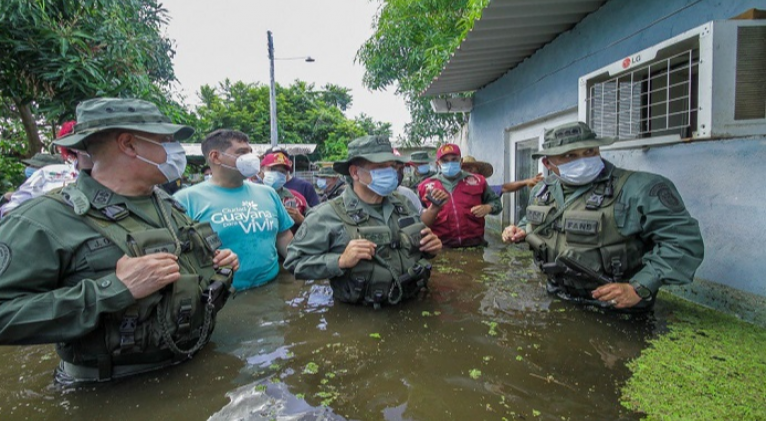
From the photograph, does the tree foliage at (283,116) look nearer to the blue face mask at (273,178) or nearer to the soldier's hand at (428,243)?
the blue face mask at (273,178)

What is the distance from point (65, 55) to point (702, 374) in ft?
24.2

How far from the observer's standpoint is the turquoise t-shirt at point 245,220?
3.34m

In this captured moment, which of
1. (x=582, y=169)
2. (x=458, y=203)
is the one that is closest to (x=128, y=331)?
(x=582, y=169)

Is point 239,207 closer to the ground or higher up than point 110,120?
closer to the ground

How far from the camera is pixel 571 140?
3115mm

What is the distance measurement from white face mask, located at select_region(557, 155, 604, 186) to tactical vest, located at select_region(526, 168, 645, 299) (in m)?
0.09

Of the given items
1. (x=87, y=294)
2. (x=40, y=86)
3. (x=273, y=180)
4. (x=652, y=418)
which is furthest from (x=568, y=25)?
(x=40, y=86)

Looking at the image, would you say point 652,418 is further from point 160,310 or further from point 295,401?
point 160,310

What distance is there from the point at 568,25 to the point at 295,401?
550 cm

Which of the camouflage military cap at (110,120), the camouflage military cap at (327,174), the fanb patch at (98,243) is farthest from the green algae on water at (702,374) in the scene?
the camouflage military cap at (327,174)

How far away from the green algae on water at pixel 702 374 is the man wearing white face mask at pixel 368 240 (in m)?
1.61

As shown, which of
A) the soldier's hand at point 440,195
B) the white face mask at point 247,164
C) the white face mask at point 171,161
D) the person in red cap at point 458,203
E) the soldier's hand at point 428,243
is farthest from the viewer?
the person in red cap at point 458,203

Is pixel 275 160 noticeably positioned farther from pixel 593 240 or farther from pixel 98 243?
pixel 593 240

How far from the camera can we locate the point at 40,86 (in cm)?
566
